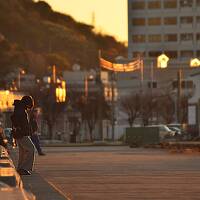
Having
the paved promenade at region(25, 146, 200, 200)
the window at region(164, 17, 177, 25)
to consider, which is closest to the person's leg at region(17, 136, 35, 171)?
the paved promenade at region(25, 146, 200, 200)

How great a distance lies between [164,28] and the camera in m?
167

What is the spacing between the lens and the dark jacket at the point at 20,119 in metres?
23.5

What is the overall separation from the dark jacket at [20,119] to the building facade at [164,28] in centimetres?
13879

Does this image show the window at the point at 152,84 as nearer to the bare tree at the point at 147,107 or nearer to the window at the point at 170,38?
the bare tree at the point at 147,107

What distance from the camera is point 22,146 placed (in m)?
23.8

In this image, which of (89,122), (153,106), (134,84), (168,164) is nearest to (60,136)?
(89,122)

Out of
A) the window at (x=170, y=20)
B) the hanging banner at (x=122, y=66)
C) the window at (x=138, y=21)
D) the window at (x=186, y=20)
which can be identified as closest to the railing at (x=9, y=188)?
the hanging banner at (x=122, y=66)

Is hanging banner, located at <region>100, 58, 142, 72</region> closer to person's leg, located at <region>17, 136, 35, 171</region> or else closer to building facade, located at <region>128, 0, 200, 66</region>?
building facade, located at <region>128, 0, 200, 66</region>

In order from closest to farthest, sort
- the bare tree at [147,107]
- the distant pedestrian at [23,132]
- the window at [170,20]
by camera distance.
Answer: the distant pedestrian at [23,132] → the bare tree at [147,107] → the window at [170,20]

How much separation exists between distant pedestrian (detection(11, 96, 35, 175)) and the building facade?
455 feet

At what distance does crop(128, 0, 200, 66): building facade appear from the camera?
163750mm

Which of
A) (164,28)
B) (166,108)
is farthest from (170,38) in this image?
(166,108)

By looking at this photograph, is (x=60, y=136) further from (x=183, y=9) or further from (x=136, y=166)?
(x=183, y=9)

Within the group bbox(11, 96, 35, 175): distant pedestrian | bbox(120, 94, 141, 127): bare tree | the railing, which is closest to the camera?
the railing
